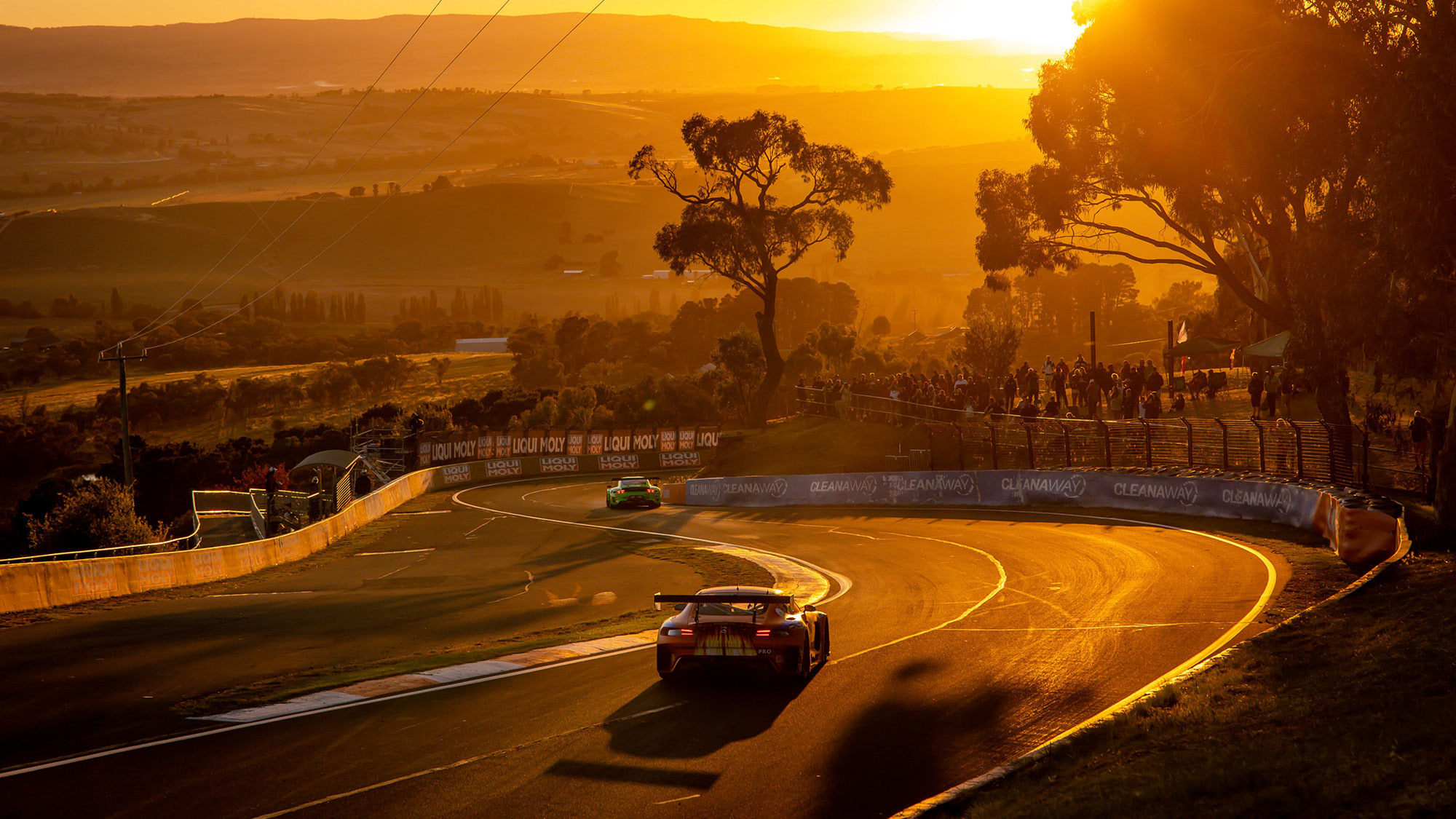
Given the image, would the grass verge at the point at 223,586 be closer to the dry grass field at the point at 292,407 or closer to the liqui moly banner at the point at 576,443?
the liqui moly banner at the point at 576,443

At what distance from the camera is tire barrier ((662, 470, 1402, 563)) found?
20.5 m

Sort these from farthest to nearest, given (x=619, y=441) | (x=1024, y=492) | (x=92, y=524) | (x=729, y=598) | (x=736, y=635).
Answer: (x=619, y=441) → (x=1024, y=492) → (x=92, y=524) → (x=729, y=598) → (x=736, y=635)

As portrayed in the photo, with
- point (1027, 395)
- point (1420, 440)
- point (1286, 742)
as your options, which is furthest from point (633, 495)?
point (1286, 742)

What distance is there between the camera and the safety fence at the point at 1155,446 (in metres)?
27.8

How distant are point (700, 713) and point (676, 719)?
357mm

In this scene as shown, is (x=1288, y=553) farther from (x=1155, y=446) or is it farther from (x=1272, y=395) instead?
(x=1272, y=395)

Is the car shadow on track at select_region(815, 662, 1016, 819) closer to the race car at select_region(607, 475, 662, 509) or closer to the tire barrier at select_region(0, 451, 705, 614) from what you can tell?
the tire barrier at select_region(0, 451, 705, 614)

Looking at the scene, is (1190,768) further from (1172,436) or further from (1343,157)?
Result: (1172,436)

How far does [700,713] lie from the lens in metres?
12.3

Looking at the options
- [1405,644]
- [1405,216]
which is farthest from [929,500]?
[1405,644]

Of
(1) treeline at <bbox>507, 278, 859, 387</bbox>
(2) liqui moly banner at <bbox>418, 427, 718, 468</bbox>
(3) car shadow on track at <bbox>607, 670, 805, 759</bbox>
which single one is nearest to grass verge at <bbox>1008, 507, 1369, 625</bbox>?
(3) car shadow on track at <bbox>607, 670, 805, 759</bbox>

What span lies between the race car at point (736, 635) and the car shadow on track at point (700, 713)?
11.4 inches

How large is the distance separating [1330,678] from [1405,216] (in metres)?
14.7

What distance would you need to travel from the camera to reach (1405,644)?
11297 millimetres
